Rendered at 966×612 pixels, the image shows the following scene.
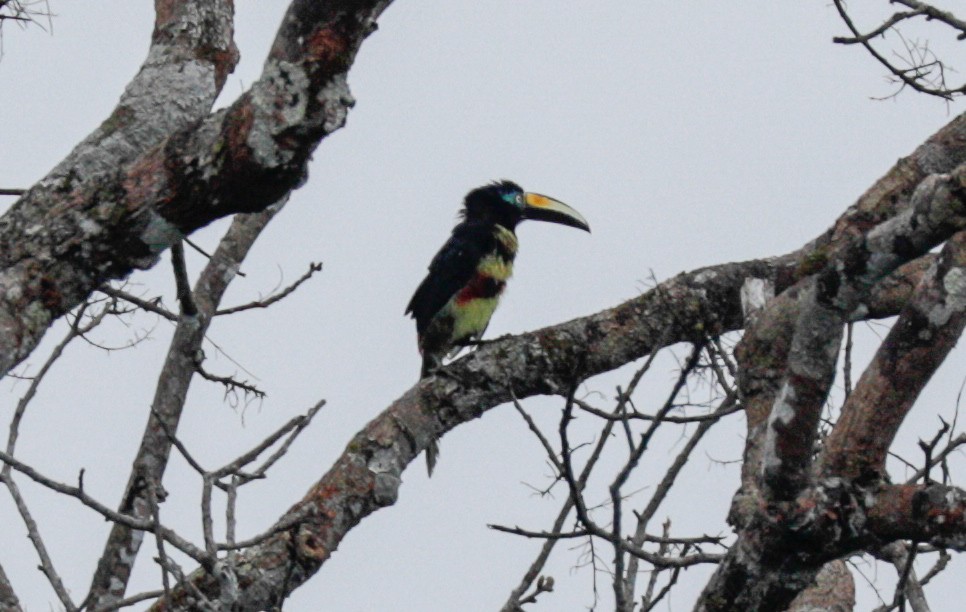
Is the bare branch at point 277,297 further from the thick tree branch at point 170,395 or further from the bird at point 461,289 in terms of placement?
the bird at point 461,289

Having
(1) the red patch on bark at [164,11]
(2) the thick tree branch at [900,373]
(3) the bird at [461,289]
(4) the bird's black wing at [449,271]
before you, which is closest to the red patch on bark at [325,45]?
(1) the red patch on bark at [164,11]

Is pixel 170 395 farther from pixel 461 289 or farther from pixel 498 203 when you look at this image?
pixel 498 203

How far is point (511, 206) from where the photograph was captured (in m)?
7.65

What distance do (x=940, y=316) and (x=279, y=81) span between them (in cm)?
140

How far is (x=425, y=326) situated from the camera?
6.97m

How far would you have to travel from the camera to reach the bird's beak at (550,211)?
25.4 ft

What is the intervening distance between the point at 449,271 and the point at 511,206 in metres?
0.85

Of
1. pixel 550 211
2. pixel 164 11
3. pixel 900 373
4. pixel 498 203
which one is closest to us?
pixel 900 373

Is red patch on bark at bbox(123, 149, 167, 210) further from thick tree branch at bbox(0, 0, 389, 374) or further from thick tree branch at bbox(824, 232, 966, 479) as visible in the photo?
thick tree branch at bbox(824, 232, 966, 479)

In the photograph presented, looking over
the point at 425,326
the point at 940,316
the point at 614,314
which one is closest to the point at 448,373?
the point at 614,314

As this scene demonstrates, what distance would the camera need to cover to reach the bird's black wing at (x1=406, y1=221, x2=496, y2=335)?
6.91 metres

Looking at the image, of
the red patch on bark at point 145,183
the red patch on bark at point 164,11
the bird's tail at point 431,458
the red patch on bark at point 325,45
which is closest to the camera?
the red patch on bark at point 325,45

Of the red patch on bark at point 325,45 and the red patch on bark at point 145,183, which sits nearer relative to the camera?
the red patch on bark at point 325,45

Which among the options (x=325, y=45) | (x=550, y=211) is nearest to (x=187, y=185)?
(x=325, y=45)
